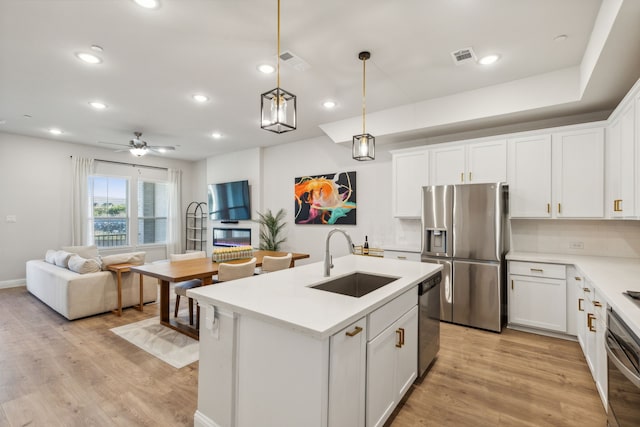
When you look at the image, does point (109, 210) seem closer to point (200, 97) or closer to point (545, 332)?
point (200, 97)

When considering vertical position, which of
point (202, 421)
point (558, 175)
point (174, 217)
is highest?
point (558, 175)

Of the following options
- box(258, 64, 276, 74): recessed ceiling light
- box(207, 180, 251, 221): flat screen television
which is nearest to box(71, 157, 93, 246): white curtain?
box(207, 180, 251, 221): flat screen television

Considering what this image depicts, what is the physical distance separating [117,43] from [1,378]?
293 centimetres

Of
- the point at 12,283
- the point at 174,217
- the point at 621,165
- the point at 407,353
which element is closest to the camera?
the point at 407,353

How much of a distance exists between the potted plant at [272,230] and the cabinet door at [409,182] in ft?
8.67

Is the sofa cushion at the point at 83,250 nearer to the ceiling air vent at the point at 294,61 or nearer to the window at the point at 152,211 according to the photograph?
the window at the point at 152,211

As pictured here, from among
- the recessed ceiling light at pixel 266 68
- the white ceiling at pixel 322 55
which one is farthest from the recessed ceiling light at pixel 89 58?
the recessed ceiling light at pixel 266 68

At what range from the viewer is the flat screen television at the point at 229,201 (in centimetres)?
660

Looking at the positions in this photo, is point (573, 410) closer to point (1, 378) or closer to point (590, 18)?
point (590, 18)

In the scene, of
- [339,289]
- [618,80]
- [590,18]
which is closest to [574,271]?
[618,80]

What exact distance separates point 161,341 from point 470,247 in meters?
3.53

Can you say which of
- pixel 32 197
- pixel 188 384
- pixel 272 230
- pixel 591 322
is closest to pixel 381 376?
pixel 188 384

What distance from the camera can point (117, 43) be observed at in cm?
266

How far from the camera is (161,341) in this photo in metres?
3.16
